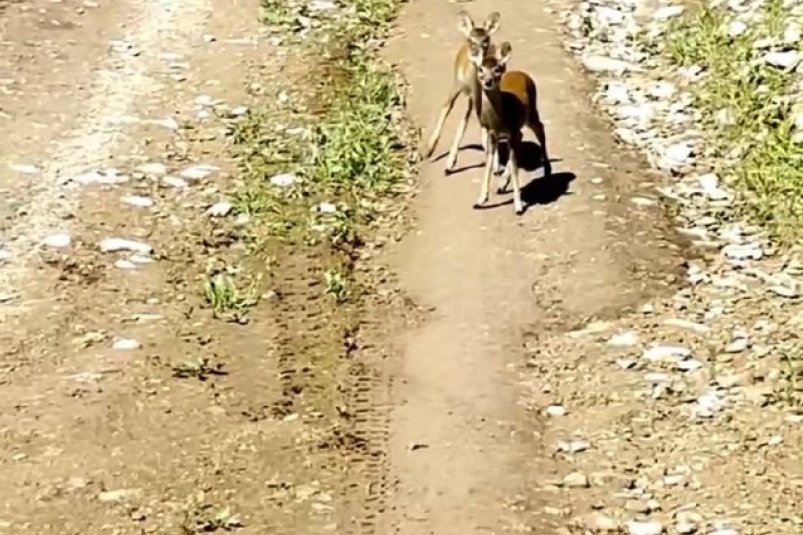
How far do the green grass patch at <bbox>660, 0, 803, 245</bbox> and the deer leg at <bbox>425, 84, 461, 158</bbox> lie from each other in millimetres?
2054

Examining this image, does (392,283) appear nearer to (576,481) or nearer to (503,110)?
(503,110)

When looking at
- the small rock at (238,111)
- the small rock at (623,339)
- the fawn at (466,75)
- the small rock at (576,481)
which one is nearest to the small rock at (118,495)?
the small rock at (576,481)

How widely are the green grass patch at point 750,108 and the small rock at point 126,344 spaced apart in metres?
4.38

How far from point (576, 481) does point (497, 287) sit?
2.22m

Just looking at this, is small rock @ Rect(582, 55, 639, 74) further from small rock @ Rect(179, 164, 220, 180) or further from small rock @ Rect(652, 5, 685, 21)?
small rock @ Rect(179, 164, 220, 180)

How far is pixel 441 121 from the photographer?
12078 mm

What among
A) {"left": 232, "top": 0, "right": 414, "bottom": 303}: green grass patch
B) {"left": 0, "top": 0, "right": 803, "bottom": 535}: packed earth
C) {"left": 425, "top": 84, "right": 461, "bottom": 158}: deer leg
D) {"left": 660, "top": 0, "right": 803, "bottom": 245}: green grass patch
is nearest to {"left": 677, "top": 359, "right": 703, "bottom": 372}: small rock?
{"left": 0, "top": 0, "right": 803, "bottom": 535}: packed earth

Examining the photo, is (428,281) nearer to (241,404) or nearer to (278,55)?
(241,404)

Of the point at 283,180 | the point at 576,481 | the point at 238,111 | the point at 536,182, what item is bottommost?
the point at 238,111

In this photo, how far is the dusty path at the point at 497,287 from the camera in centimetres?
782

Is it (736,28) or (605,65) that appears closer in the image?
(736,28)

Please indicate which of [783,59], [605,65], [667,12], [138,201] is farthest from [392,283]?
[667,12]

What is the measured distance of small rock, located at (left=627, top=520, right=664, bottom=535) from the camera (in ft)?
24.5

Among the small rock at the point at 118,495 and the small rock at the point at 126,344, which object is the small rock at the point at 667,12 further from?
the small rock at the point at 118,495
